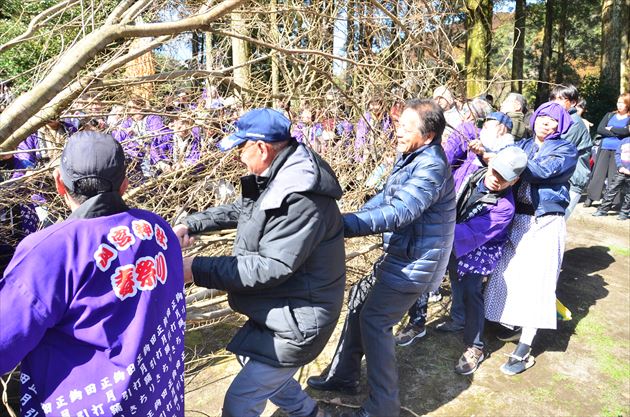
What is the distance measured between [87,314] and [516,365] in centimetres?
282

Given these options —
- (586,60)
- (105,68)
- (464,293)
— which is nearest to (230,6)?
(105,68)

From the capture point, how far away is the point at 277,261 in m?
1.70

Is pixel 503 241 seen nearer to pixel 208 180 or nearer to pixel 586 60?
pixel 208 180

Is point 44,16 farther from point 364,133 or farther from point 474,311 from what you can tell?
point 474,311

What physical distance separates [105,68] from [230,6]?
0.72 metres

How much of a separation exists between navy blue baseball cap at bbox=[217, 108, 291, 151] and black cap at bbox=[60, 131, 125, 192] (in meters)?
0.58

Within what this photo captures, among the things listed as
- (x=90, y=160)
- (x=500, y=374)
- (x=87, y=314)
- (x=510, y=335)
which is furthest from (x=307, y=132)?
(x=87, y=314)

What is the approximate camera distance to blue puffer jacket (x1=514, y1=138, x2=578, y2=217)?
2.97 meters

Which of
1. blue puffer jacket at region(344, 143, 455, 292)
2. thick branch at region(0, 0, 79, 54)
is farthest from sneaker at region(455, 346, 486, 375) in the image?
thick branch at region(0, 0, 79, 54)

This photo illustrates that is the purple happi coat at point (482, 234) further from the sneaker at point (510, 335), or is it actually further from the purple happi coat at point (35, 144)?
the purple happi coat at point (35, 144)

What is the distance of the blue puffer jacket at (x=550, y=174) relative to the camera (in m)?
2.97

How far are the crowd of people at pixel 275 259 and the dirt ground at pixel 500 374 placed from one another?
0.13 m

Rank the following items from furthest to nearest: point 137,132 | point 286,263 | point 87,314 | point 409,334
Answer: point 409,334
point 137,132
point 286,263
point 87,314

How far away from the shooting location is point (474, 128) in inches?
135
